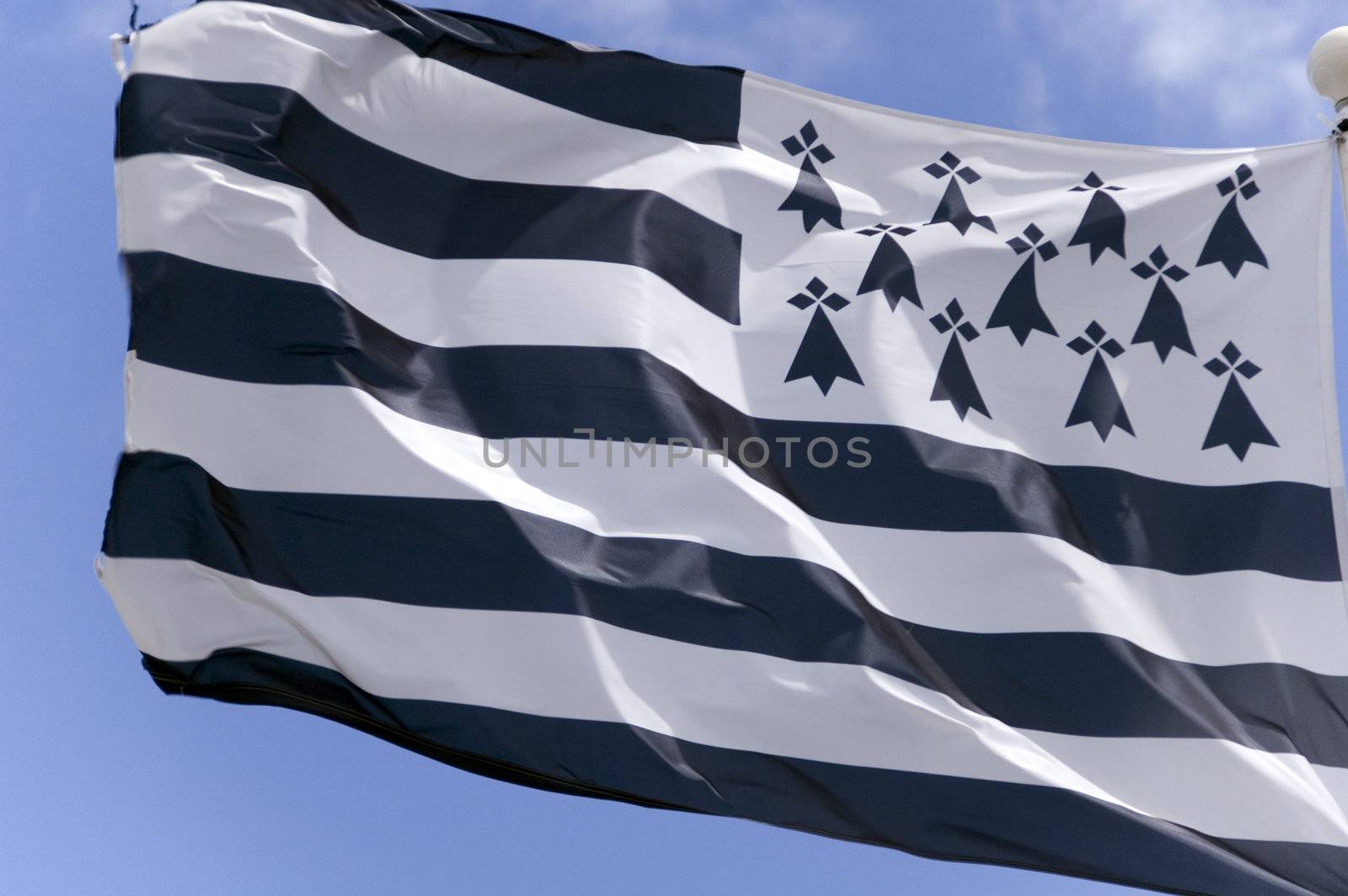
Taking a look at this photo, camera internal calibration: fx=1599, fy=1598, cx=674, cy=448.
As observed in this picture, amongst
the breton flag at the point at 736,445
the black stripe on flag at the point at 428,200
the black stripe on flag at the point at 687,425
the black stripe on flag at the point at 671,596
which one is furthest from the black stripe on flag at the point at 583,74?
the black stripe on flag at the point at 671,596

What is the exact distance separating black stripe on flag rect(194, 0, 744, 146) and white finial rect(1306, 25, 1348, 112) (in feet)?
7.09

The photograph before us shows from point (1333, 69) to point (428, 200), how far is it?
11.1 feet

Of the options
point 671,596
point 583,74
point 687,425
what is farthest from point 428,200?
point 671,596

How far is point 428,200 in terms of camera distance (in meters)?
6.12

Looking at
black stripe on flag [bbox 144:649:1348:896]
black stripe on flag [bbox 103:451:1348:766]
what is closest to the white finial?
black stripe on flag [bbox 103:451:1348:766]

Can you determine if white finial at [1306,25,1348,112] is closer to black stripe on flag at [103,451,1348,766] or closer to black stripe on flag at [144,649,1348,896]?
black stripe on flag at [103,451,1348,766]

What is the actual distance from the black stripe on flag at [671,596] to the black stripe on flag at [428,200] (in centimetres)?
112

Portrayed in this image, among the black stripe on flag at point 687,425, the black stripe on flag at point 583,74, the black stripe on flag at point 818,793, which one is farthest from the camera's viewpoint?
the black stripe on flag at point 583,74

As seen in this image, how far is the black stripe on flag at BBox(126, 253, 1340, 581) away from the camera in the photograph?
5.57 metres

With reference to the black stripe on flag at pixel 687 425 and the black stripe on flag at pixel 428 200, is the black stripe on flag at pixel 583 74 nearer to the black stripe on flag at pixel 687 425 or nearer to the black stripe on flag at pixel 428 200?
Answer: the black stripe on flag at pixel 428 200

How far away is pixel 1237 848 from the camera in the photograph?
16.8ft

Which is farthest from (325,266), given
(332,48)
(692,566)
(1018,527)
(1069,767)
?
(1069,767)

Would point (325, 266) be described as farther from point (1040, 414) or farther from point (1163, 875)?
point (1163, 875)

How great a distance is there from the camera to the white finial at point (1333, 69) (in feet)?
19.0
